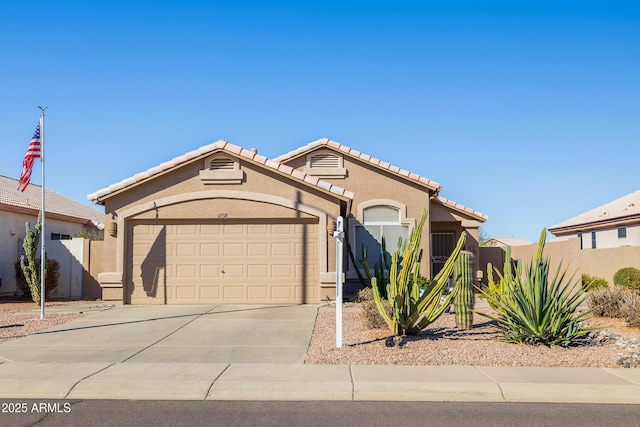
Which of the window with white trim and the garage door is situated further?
the window with white trim

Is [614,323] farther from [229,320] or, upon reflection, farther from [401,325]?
[229,320]

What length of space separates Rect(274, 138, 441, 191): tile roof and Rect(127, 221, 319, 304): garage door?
4330 mm

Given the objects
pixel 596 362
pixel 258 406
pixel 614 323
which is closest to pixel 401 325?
pixel 596 362

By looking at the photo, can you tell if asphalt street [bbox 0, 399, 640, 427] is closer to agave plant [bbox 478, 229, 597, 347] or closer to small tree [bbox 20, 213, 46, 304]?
agave plant [bbox 478, 229, 597, 347]

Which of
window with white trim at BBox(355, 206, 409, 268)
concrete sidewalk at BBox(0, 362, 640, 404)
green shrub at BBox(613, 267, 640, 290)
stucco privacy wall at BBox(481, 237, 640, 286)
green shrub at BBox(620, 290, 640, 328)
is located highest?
window with white trim at BBox(355, 206, 409, 268)

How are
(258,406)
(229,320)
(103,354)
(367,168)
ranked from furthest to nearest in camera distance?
1. (367,168)
2. (229,320)
3. (103,354)
4. (258,406)

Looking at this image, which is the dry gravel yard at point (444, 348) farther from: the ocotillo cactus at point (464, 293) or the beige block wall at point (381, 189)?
the beige block wall at point (381, 189)

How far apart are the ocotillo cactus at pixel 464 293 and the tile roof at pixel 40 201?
17.0m

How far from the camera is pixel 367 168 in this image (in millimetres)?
20719

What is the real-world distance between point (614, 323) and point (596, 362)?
17.1 ft

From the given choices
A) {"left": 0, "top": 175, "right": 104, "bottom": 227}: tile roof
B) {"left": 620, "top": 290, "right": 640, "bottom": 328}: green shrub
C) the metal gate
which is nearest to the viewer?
{"left": 620, "top": 290, "right": 640, "bottom": 328}: green shrub

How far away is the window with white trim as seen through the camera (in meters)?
20.3

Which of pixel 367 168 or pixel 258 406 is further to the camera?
pixel 367 168

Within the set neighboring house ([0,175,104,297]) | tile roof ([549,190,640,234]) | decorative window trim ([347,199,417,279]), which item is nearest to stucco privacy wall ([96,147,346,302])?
decorative window trim ([347,199,417,279])
